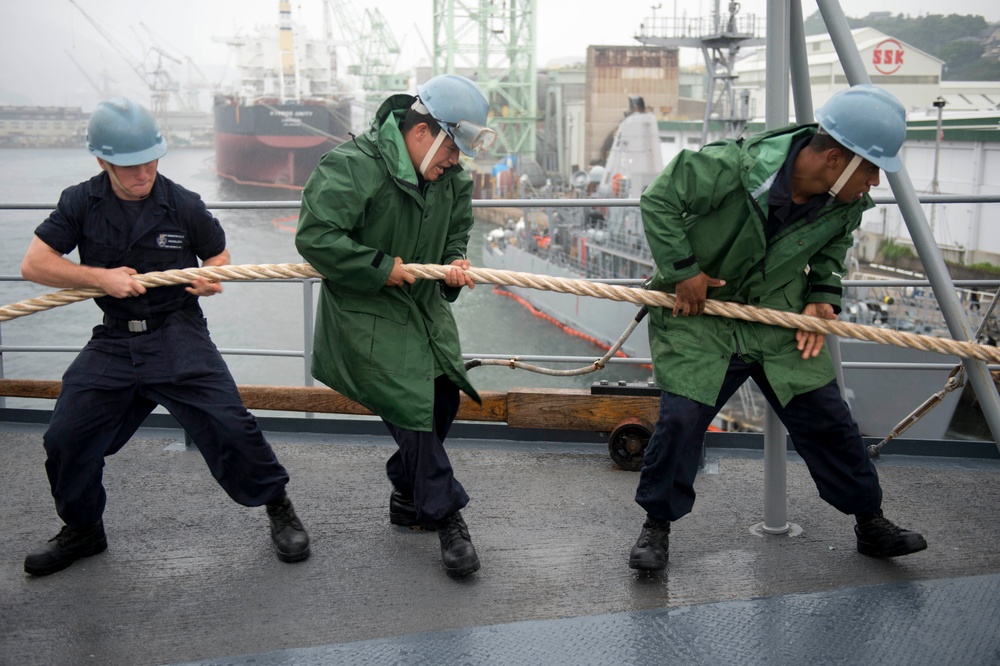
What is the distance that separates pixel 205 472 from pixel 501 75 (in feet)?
131

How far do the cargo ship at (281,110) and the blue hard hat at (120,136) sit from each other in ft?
49.2

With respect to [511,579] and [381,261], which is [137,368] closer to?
[381,261]

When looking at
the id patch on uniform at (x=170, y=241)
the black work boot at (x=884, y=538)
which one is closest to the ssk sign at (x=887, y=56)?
the black work boot at (x=884, y=538)

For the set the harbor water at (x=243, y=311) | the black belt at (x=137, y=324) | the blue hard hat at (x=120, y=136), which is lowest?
the harbor water at (x=243, y=311)

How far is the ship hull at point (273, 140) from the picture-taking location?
2381 cm

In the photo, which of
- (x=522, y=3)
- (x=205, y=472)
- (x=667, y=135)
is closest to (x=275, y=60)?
(x=522, y=3)

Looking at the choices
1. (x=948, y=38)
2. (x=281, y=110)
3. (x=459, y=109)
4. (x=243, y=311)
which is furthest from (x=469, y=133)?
(x=281, y=110)

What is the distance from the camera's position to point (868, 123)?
242 cm

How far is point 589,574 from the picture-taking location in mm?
2904

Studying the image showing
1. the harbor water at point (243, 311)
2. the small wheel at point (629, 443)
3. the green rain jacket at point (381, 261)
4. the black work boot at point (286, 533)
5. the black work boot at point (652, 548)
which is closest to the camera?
the green rain jacket at point (381, 261)

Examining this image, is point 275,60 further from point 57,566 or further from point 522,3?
point 57,566

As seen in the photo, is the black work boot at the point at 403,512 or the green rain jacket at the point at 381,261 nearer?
the green rain jacket at the point at 381,261

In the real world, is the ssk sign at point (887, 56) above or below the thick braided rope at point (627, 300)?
above

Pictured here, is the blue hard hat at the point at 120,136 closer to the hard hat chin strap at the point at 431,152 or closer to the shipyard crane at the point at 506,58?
the hard hat chin strap at the point at 431,152
